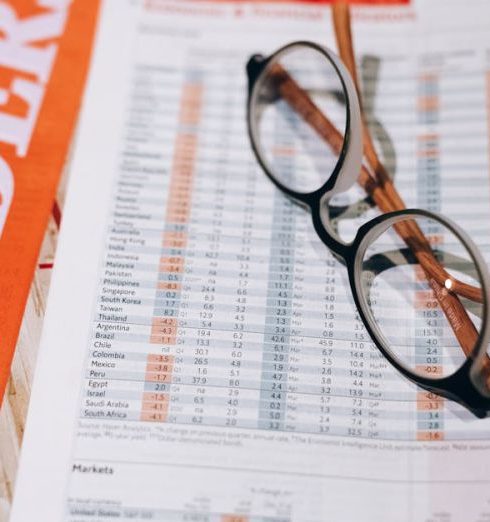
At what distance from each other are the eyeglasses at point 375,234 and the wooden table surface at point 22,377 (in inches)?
5.7

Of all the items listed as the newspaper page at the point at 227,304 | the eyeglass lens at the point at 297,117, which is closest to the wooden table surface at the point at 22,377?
the newspaper page at the point at 227,304

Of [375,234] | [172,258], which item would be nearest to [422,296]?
[375,234]

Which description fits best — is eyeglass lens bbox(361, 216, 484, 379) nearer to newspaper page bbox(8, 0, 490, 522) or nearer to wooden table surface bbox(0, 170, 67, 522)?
newspaper page bbox(8, 0, 490, 522)

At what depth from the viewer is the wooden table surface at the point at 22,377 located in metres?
0.39

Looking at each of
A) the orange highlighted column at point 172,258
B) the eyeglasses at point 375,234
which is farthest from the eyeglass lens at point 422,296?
the orange highlighted column at point 172,258

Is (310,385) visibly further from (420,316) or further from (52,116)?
(52,116)

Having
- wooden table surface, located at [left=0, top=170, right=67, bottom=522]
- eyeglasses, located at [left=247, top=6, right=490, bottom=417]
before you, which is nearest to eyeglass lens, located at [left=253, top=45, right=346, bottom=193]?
eyeglasses, located at [left=247, top=6, right=490, bottom=417]

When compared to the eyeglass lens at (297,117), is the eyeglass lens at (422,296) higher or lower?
lower

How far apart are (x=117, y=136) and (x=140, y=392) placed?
17 cm

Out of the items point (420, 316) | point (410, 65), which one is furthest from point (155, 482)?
point (410, 65)

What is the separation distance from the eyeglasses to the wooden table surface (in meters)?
0.15

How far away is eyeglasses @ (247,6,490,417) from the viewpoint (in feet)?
1.28

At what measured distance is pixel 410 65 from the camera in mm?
493

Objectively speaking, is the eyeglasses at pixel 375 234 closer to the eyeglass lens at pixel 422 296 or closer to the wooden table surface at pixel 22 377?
the eyeglass lens at pixel 422 296
